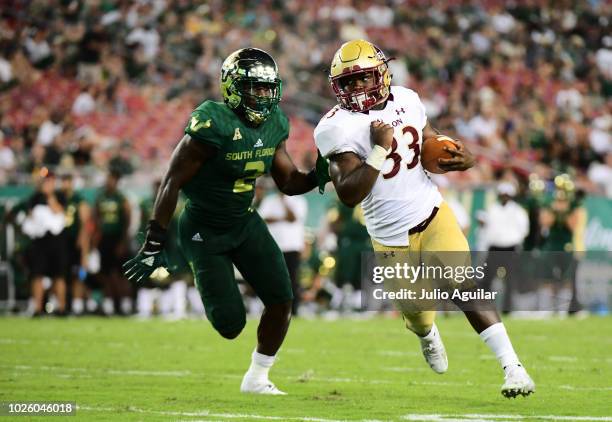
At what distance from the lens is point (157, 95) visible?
54.7 ft

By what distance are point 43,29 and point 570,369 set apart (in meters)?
10.7

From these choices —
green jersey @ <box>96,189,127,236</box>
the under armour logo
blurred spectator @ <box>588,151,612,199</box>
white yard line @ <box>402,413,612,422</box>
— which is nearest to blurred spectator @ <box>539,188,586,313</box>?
blurred spectator @ <box>588,151,612,199</box>

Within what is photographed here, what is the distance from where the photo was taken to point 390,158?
613 centimetres

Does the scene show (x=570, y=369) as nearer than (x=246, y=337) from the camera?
Yes

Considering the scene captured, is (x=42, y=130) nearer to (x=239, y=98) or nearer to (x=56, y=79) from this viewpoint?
(x=56, y=79)

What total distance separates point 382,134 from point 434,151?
1.19 feet

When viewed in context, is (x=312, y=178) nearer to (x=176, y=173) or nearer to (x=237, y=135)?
(x=237, y=135)

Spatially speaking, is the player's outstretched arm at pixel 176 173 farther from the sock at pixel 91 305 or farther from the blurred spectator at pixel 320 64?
the blurred spectator at pixel 320 64

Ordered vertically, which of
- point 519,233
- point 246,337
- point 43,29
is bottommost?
point 246,337

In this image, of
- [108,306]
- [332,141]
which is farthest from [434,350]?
[108,306]

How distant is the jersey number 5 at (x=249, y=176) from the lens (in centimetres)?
642

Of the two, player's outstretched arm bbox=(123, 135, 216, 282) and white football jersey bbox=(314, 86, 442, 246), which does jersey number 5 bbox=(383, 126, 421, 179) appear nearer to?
white football jersey bbox=(314, 86, 442, 246)

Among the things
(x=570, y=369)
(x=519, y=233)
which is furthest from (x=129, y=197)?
(x=570, y=369)

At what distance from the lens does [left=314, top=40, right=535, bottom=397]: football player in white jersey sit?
19.6ft
